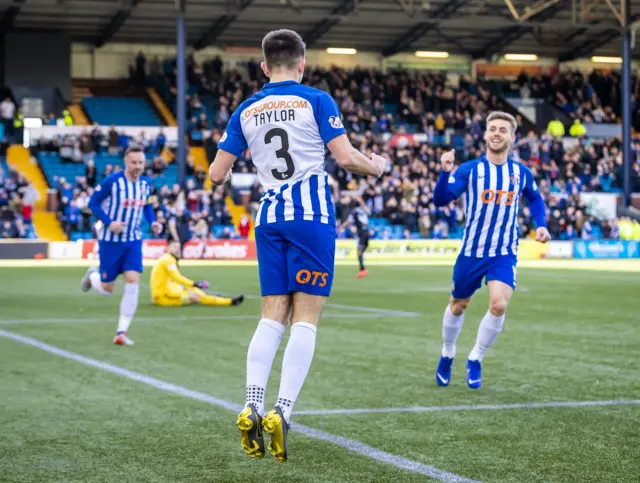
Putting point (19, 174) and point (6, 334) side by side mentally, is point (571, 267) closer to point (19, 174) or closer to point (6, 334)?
point (19, 174)

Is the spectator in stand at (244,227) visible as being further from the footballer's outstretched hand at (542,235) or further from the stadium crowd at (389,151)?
the footballer's outstretched hand at (542,235)

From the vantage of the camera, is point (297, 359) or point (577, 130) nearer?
point (297, 359)

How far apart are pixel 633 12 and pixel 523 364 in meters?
40.1

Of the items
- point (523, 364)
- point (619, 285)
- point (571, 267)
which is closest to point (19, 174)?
point (571, 267)

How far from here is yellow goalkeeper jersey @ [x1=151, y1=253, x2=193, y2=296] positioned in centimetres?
1661

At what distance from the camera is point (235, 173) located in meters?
39.8

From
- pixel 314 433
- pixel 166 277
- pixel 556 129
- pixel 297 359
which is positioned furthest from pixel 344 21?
pixel 297 359

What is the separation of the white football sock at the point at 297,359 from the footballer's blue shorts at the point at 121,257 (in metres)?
6.49

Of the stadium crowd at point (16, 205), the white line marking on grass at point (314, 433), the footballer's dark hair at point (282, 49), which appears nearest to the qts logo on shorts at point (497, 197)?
the white line marking on grass at point (314, 433)

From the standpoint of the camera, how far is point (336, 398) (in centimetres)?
774

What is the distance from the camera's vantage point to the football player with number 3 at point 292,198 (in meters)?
5.20

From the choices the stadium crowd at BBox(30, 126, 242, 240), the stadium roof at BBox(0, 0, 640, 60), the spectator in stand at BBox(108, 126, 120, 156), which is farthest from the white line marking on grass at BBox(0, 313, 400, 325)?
the spectator in stand at BBox(108, 126, 120, 156)

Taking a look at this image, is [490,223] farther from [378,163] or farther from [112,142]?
[112,142]

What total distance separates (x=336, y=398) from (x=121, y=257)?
14.6 feet
